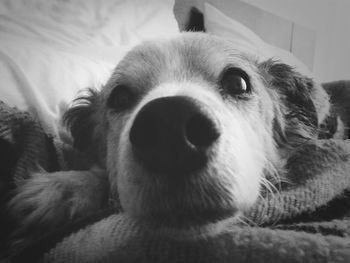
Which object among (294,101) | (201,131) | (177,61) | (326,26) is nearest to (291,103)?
(294,101)

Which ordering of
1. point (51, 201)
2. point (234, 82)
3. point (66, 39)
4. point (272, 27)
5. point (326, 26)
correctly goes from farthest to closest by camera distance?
point (326, 26), point (272, 27), point (66, 39), point (234, 82), point (51, 201)

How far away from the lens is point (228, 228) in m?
0.50

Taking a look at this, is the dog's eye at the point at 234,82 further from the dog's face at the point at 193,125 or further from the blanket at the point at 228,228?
the blanket at the point at 228,228

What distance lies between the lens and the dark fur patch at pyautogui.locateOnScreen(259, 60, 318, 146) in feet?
3.21

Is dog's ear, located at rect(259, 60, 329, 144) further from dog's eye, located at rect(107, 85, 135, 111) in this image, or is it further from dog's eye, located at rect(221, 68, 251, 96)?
dog's eye, located at rect(107, 85, 135, 111)

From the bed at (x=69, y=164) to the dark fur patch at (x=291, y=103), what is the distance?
0.79 ft

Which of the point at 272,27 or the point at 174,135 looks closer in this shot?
the point at 174,135

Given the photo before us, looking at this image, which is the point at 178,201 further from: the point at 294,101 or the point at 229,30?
the point at 229,30

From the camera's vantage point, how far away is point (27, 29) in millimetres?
976

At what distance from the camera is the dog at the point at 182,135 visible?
496 mm

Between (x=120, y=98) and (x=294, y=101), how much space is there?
1.62 feet

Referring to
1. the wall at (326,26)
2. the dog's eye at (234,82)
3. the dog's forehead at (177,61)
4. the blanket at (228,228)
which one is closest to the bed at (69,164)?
the blanket at (228,228)

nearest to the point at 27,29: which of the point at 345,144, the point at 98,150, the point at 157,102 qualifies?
the point at 98,150

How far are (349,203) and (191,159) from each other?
39 centimetres
